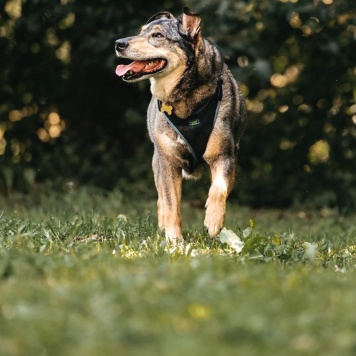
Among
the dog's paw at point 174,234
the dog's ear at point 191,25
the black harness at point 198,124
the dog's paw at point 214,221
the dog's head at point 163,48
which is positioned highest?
the dog's ear at point 191,25

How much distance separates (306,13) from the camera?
28.7 ft

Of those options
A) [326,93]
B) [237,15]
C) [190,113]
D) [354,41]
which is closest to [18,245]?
[190,113]

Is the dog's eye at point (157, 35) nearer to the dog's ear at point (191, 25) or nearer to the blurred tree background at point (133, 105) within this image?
the dog's ear at point (191, 25)

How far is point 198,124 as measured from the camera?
5.84m

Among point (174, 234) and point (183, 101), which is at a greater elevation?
point (183, 101)

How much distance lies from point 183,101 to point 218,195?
758 mm

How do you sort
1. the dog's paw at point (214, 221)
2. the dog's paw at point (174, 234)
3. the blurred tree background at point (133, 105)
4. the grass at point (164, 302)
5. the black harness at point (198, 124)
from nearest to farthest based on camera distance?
the grass at point (164, 302) < the dog's paw at point (174, 234) < the dog's paw at point (214, 221) < the black harness at point (198, 124) < the blurred tree background at point (133, 105)

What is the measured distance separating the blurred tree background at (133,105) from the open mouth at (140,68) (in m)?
3.38

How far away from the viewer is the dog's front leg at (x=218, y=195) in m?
Answer: 5.68

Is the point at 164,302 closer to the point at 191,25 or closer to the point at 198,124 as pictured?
the point at 198,124

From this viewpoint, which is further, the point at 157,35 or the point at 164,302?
the point at 157,35

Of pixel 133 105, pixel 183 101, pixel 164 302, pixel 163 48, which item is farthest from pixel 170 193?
pixel 133 105

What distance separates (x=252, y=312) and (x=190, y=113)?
10.5 feet

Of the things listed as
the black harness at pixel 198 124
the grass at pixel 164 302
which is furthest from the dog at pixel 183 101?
the grass at pixel 164 302
